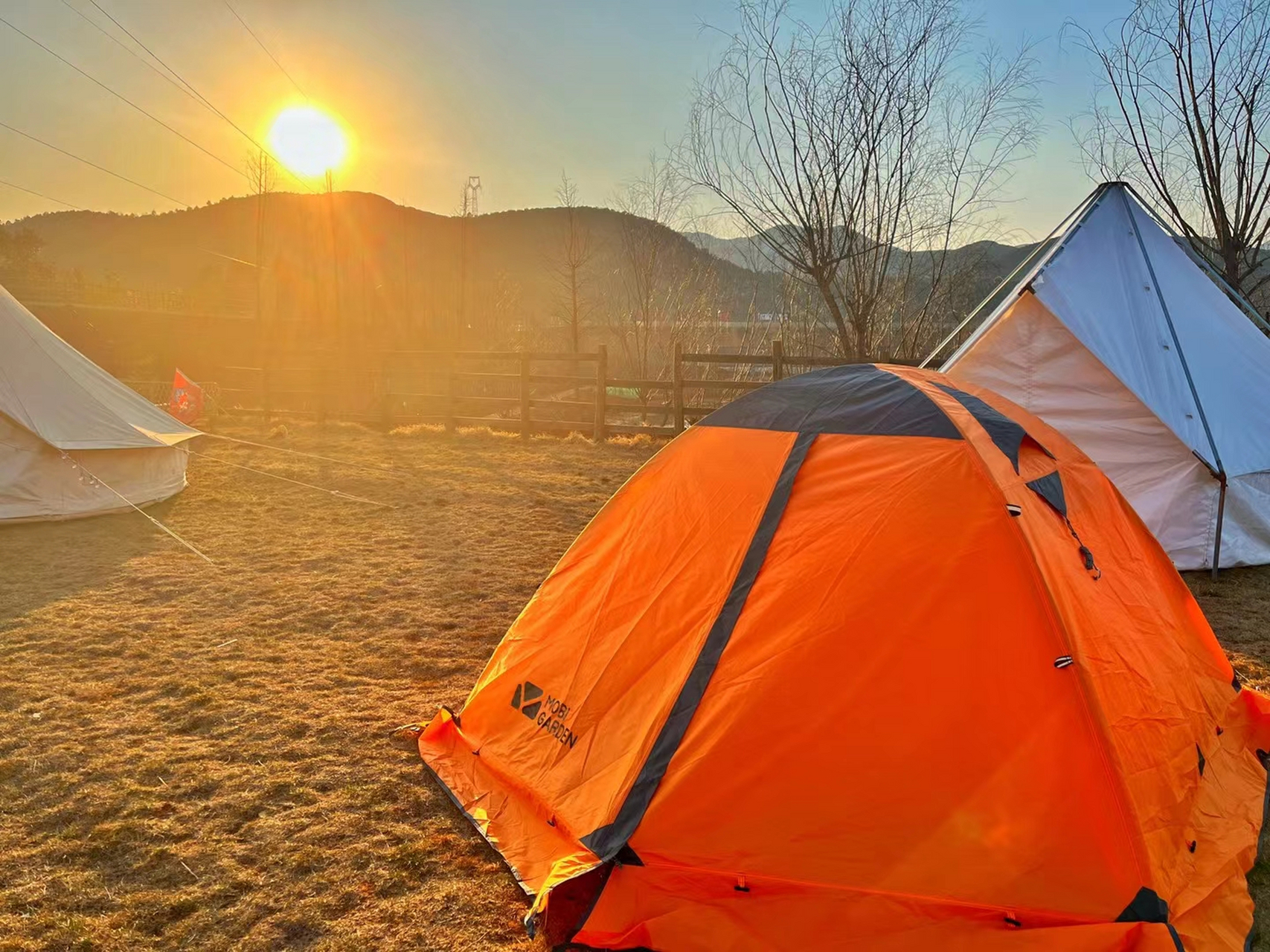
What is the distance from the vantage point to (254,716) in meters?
3.58

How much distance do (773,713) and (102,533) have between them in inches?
278

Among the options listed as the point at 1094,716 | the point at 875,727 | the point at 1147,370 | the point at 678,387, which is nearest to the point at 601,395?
the point at 678,387

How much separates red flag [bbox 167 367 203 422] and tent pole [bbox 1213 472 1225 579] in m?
15.4

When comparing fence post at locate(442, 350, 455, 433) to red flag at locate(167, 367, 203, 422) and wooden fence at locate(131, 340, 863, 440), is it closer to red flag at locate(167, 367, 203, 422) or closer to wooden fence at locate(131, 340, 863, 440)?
wooden fence at locate(131, 340, 863, 440)

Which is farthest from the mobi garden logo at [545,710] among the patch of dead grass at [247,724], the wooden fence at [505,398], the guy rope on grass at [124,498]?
the wooden fence at [505,398]

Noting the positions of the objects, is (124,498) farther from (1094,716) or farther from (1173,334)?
(1173,334)

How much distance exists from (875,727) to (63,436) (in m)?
7.69

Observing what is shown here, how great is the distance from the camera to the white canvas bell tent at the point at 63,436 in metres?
6.77

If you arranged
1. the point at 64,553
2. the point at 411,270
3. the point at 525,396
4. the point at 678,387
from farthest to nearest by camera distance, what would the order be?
the point at 411,270
the point at 525,396
the point at 678,387
the point at 64,553

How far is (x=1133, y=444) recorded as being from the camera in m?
5.77

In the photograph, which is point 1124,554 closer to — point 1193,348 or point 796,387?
point 796,387

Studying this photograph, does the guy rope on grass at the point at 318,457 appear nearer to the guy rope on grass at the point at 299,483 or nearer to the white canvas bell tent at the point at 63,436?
the guy rope on grass at the point at 299,483

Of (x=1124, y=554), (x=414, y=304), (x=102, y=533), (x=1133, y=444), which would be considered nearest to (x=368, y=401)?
(x=102, y=533)

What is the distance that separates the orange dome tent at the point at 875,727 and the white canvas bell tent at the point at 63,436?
626cm
